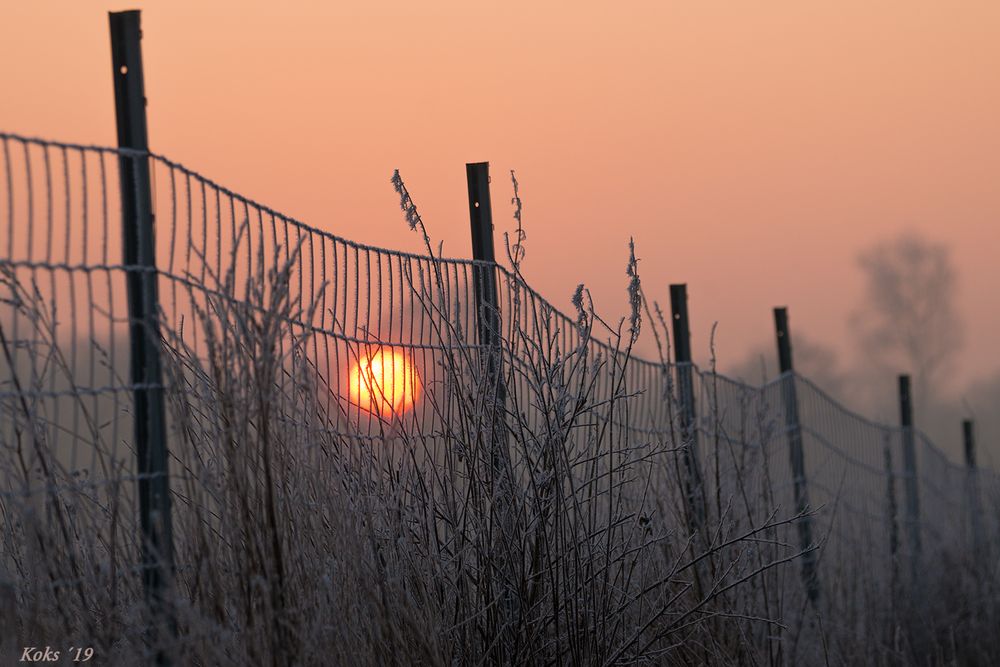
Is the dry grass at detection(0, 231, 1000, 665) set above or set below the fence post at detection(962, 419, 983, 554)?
above

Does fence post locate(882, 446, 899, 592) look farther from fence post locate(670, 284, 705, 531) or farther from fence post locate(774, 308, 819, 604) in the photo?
fence post locate(670, 284, 705, 531)

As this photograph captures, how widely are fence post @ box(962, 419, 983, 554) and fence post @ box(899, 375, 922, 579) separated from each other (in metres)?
0.41

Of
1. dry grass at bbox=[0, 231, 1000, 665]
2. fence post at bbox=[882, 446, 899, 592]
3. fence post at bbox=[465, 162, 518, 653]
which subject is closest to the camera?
dry grass at bbox=[0, 231, 1000, 665]

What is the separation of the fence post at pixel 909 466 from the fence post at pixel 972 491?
1.33 feet

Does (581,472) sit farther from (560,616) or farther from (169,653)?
(169,653)

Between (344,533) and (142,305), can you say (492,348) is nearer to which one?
(344,533)

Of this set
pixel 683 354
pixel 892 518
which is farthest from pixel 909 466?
pixel 683 354

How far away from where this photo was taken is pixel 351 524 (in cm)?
300

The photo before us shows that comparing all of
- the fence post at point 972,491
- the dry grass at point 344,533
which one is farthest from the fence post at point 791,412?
the dry grass at point 344,533

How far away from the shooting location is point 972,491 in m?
10.7

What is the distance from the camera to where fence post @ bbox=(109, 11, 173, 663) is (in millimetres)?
2686

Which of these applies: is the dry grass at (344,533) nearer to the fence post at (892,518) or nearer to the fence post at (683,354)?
the fence post at (683,354)

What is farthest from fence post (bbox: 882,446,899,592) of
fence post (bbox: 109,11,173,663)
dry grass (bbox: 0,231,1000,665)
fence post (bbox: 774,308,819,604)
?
fence post (bbox: 109,11,173,663)

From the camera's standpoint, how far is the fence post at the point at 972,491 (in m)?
9.08
